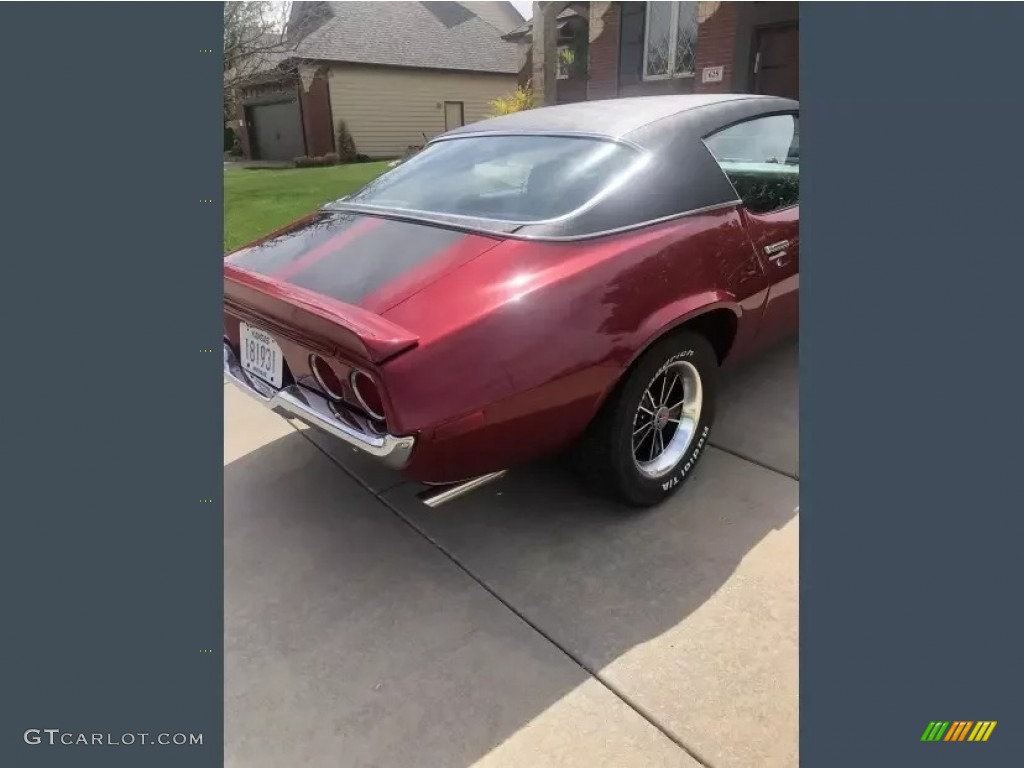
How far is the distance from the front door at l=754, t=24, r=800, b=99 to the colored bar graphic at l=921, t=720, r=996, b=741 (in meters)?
11.2

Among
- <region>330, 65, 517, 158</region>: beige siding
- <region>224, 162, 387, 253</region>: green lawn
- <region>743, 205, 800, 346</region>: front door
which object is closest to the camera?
<region>743, 205, 800, 346</region>: front door

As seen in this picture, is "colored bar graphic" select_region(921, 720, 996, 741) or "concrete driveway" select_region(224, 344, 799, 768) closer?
"colored bar graphic" select_region(921, 720, 996, 741)

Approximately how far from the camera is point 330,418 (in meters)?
2.29

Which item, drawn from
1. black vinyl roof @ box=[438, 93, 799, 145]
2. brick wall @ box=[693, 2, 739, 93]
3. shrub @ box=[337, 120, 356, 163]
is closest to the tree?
brick wall @ box=[693, 2, 739, 93]

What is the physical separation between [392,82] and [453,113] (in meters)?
2.02

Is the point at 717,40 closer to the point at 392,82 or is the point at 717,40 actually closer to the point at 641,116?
the point at 641,116

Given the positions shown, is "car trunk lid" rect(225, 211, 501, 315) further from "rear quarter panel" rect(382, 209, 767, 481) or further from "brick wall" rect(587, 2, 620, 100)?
"brick wall" rect(587, 2, 620, 100)

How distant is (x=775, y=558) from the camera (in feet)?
8.37

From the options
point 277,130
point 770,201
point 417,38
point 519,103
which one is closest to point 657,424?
point 770,201

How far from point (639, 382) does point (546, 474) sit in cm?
80

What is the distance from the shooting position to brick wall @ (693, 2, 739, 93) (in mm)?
11125

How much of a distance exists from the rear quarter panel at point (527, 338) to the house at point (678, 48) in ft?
31.3

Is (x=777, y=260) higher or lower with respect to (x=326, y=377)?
higher

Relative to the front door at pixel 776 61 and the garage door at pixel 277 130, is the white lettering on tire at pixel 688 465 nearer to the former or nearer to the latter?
the front door at pixel 776 61
